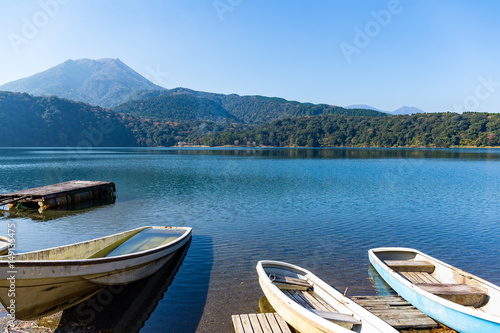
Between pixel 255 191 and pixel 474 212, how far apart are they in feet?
65.2

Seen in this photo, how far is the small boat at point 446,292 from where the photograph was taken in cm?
783

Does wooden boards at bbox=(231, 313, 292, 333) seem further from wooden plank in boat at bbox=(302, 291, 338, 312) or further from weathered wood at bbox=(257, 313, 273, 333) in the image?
wooden plank in boat at bbox=(302, 291, 338, 312)

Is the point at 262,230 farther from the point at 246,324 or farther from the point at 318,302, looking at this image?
the point at 246,324

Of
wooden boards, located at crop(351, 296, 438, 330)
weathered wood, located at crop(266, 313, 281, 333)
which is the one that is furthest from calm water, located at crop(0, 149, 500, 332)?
weathered wood, located at crop(266, 313, 281, 333)

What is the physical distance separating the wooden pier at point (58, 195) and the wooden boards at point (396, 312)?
2594cm

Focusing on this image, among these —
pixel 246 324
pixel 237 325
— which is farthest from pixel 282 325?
pixel 237 325

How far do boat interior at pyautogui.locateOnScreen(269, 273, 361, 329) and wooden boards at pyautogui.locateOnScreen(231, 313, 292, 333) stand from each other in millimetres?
830

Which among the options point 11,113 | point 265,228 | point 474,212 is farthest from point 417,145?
point 11,113

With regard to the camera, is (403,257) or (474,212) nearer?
(403,257)

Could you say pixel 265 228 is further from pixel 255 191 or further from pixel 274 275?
pixel 255 191

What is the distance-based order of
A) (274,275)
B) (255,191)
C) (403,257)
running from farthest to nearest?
1. (255,191)
2. (403,257)
3. (274,275)

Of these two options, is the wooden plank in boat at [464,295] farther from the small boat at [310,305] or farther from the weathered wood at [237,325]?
the weathered wood at [237,325]

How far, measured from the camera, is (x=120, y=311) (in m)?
9.65

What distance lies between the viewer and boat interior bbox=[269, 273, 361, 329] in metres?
7.70
